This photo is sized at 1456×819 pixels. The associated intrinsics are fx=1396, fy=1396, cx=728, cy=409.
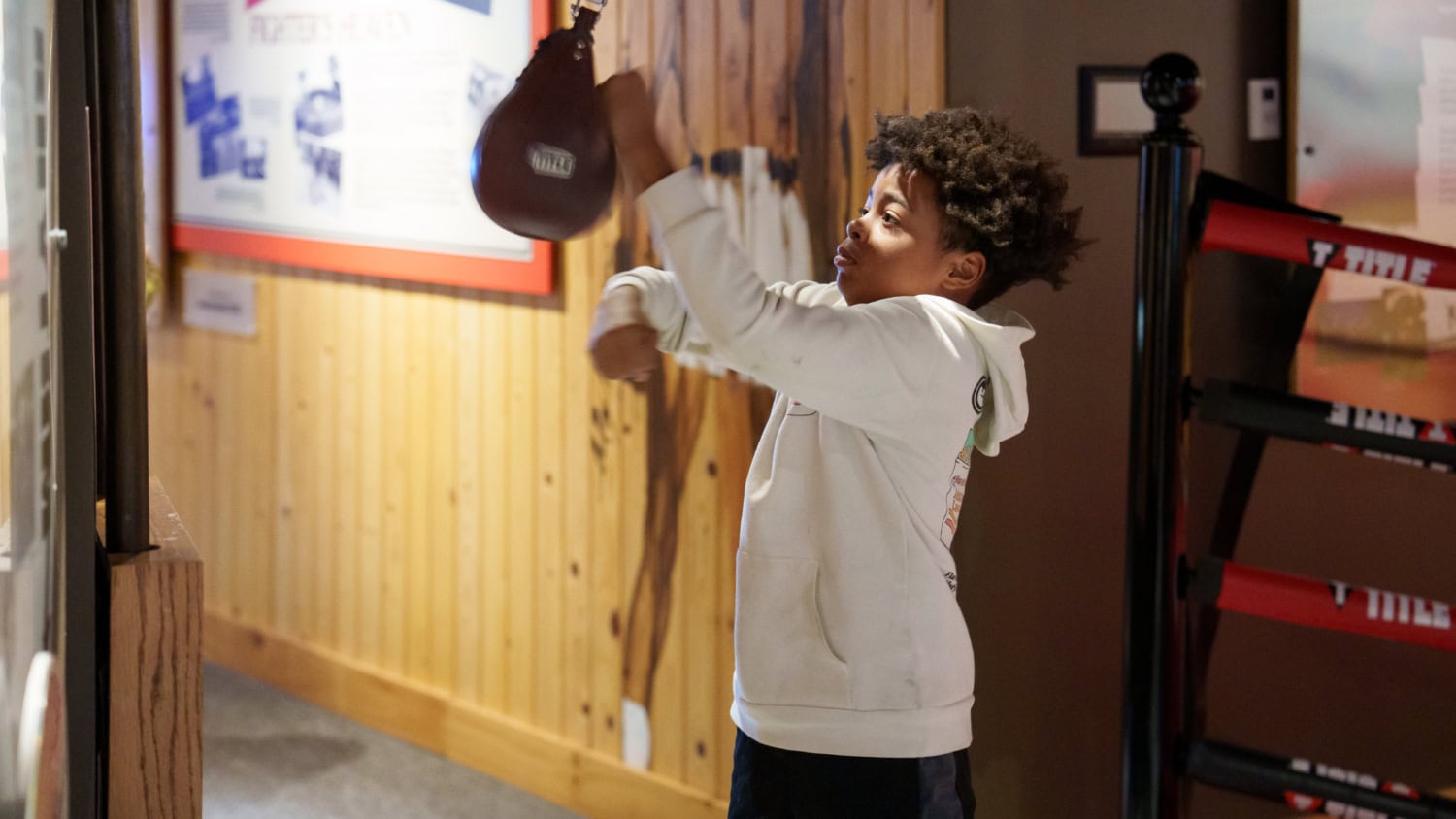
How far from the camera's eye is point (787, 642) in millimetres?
1563

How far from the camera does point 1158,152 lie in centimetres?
173

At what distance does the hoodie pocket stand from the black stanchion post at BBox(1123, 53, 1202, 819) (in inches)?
18.4

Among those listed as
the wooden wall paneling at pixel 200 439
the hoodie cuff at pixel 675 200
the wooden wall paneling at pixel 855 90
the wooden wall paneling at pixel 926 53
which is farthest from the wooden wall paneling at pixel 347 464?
the hoodie cuff at pixel 675 200

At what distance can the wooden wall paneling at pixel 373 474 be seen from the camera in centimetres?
351

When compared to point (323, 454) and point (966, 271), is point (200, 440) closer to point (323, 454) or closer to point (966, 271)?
point (323, 454)

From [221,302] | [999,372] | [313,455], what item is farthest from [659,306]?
[221,302]

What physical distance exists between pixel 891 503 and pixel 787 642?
0.20 metres

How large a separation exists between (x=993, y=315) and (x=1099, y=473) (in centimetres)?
83

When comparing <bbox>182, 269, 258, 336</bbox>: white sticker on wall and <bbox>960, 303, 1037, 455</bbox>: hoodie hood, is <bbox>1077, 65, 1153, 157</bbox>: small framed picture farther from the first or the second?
<bbox>182, 269, 258, 336</bbox>: white sticker on wall

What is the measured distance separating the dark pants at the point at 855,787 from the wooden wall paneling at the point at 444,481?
191 centimetres

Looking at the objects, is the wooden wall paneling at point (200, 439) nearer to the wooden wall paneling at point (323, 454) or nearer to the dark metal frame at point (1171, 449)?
the wooden wall paneling at point (323, 454)

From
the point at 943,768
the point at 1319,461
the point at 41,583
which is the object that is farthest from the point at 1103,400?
the point at 41,583

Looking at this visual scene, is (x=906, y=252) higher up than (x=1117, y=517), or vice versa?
(x=906, y=252)

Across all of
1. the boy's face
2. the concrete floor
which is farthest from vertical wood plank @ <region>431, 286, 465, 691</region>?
the boy's face
